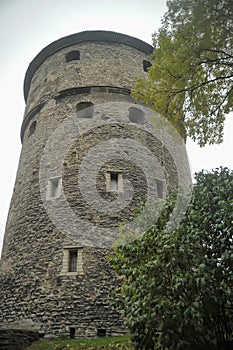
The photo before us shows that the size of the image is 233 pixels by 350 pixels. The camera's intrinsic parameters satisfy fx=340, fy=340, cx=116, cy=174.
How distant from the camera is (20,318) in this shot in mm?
10641

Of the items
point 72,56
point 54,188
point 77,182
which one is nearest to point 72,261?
point 77,182

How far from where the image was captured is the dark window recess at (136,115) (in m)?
14.9

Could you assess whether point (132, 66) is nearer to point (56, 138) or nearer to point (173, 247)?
point (56, 138)

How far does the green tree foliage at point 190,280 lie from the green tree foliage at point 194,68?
2.11 metres

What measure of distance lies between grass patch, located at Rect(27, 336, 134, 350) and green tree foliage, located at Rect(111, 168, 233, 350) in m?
1.75

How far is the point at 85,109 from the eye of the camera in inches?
574

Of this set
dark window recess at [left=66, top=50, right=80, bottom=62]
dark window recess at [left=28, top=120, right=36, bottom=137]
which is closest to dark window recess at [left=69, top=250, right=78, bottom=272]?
dark window recess at [left=28, top=120, right=36, bottom=137]

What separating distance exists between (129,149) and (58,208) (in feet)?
12.0

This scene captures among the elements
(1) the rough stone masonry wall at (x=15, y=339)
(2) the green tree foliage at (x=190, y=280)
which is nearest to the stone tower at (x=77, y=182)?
(1) the rough stone masonry wall at (x=15, y=339)

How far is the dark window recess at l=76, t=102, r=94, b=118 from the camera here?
14484mm

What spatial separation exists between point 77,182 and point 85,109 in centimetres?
374

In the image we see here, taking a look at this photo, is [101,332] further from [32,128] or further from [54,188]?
[32,128]

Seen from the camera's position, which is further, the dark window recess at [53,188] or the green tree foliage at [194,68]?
the dark window recess at [53,188]

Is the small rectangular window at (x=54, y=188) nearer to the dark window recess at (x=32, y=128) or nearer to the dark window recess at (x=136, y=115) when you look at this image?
the dark window recess at (x=32, y=128)
